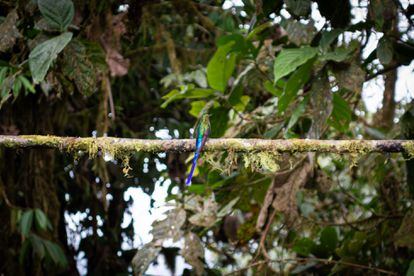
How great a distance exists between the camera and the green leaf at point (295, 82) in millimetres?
1870

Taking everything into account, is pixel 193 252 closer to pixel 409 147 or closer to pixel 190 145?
pixel 190 145

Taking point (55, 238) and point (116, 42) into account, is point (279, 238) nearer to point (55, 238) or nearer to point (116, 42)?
point (55, 238)

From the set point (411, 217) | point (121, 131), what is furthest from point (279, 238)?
point (411, 217)

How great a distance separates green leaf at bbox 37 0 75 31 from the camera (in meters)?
1.84

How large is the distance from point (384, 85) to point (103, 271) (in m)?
2.25

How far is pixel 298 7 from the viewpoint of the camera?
1860 mm

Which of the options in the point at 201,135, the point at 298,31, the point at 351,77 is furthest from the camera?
the point at 298,31

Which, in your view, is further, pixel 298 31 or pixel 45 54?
pixel 298 31

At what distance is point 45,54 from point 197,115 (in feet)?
3.53

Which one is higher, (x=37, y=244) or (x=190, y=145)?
(x=190, y=145)

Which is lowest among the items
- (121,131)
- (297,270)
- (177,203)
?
(297,270)

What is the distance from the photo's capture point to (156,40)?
10.6 ft

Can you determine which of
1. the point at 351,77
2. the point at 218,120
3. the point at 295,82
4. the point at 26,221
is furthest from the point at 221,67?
the point at 26,221

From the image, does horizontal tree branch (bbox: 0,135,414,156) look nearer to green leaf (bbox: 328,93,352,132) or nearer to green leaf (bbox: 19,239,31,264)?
green leaf (bbox: 328,93,352,132)
